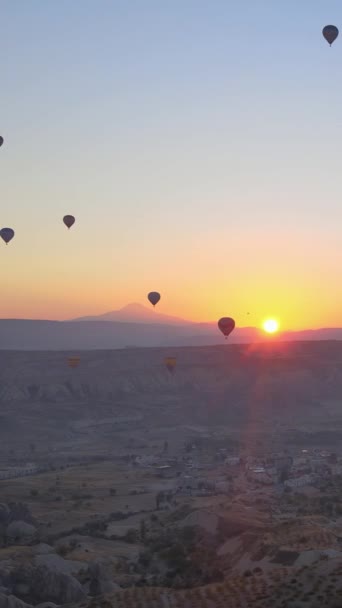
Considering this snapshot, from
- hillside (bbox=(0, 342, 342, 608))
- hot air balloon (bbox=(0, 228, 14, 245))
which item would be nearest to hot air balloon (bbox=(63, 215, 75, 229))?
hot air balloon (bbox=(0, 228, 14, 245))

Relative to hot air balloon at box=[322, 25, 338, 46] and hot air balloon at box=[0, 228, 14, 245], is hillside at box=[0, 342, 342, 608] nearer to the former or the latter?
hot air balloon at box=[0, 228, 14, 245]

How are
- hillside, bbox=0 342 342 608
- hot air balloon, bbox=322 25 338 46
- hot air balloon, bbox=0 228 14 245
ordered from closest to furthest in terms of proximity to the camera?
1. hillside, bbox=0 342 342 608
2. hot air balloon, bbox=322 25 338 46
3. hot air balloon, bbox=0 228 14 245

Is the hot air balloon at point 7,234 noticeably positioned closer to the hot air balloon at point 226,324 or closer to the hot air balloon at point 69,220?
the hot air balloon at point 69,220

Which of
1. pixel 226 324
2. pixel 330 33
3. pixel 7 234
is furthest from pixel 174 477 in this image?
pixel 330 33

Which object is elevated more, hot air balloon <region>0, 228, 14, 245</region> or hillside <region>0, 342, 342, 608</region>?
hot air balloon <region>0, 228, 14, 245</region>

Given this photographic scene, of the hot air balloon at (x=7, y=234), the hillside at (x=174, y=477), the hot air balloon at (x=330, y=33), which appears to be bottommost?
the hillside at (x=174, y=477)

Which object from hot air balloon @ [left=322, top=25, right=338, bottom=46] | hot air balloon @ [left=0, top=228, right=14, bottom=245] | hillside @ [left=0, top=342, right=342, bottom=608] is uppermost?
hot air balloon @ [left=322, top=25, right=338, bottom=46]

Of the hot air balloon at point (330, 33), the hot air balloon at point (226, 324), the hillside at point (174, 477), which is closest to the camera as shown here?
the hillside at point (174, 477)

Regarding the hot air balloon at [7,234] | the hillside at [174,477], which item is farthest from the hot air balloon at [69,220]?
the hillside at [174,477]

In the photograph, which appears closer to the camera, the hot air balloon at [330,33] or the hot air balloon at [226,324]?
the hot air balloon at [330,33]

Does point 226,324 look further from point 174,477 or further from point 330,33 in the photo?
point 330,33
